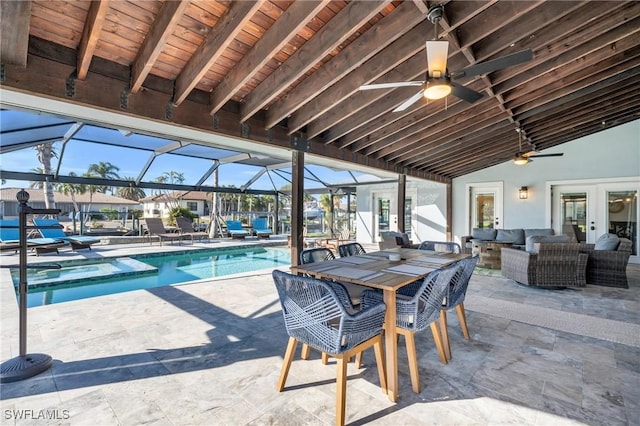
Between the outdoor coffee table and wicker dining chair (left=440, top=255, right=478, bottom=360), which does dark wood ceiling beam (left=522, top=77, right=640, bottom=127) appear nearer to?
the outdoor coffee table

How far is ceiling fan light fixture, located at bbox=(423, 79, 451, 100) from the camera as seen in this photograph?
2.70 meters

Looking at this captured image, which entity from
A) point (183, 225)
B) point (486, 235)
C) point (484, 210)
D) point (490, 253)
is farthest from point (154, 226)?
point (484, 210)

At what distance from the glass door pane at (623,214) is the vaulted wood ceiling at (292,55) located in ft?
11.5

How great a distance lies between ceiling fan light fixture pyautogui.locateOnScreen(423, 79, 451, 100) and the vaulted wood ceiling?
1.77 ft

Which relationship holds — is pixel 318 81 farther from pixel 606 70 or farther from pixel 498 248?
pixel 498 248

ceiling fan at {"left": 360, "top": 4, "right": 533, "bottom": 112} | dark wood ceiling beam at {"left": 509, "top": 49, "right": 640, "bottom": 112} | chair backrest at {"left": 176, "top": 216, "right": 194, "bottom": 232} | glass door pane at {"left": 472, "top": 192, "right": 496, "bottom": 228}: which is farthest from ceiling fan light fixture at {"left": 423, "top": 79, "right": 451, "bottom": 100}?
chair backrest at {"left": 176, "top": 216, "right": 194, "bottom": 232}

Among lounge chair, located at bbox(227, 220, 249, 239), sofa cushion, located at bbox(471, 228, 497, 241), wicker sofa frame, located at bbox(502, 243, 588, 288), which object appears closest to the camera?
wicker sofa frame, located at bbox(502, 243, 588, 288)

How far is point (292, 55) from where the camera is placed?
318 cm

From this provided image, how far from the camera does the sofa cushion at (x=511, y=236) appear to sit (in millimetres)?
7777

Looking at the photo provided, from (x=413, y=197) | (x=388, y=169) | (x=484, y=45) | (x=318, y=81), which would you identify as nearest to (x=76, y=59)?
(x=318, y=81)

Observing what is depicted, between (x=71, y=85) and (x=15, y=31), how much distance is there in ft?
2.11

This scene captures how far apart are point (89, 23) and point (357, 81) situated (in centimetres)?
253

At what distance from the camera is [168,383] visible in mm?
2221

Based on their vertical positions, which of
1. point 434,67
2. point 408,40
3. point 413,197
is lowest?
point 413,197
